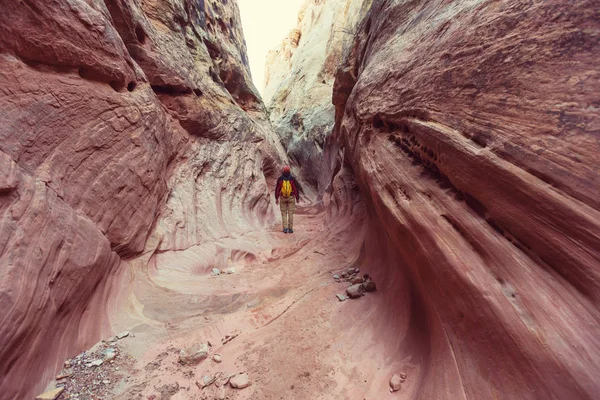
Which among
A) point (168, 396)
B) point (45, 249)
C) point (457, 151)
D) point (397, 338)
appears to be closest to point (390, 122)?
point (457, 151)

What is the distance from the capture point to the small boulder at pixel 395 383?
210cm

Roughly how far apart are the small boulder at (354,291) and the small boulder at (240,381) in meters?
1.70

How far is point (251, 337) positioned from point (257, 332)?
4.1 inches

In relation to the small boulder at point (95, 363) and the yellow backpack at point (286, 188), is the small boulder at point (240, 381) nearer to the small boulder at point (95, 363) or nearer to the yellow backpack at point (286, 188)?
the small boulder at point (95, 363)

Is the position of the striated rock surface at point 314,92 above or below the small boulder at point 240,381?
above

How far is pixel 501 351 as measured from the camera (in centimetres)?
170

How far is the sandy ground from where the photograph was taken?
2.25 m

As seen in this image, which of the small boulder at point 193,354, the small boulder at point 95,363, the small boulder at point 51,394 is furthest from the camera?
the small boulder at point 193,354

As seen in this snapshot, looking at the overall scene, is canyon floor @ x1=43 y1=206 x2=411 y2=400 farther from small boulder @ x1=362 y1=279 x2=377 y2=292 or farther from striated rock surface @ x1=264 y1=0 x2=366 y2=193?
striated rock surface @ x1=264 y1=0 x2=366 y2=193

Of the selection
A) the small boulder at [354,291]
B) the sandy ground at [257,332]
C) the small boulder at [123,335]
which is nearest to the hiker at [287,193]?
the sandy ground at [257,332]

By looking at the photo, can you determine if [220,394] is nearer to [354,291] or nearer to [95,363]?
[95,363]

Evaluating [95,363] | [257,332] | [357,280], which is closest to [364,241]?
[357,280]

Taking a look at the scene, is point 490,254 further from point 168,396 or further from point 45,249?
point 45,249

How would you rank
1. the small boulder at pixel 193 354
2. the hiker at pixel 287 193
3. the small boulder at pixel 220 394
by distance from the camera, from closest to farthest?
the small boulder at pixel 220 394, the small boulder at pixel 193 354, the hiker at pixel 287 193
